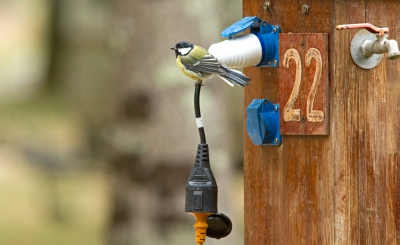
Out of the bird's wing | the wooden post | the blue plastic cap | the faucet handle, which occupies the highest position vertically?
the blue plastic cap

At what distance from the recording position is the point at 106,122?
18.3ft

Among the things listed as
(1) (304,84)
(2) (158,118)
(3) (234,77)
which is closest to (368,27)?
(1) (304,84)

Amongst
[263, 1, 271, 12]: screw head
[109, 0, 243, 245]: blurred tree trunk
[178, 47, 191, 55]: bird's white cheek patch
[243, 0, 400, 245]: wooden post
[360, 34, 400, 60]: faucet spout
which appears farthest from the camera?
[109, 0, 243, 245]: blurred tree trunk

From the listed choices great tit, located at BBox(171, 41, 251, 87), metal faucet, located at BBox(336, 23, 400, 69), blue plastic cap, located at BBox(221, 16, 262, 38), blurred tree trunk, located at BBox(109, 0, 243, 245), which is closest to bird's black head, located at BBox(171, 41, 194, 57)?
great tit, located at BBox(171, 41, 251, 87)

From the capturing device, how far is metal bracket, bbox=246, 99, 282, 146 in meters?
3.07

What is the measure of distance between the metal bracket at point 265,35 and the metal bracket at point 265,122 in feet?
0.49

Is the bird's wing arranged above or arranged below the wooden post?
above

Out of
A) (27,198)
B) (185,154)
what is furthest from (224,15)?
(27,198)

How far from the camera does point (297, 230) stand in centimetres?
304

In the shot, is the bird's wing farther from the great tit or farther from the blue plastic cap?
the blue plastic cap

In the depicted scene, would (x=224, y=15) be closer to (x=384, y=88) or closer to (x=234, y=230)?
(x=234, y=230)

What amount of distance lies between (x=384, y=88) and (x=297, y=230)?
0.59m

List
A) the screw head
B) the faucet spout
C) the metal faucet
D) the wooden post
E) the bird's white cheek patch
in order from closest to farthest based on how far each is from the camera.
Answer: the faucet spout, the metal faucet, the wooden post, the bird's white cheek patch, the screw head

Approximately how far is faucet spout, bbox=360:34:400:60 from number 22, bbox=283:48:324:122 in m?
0.15
